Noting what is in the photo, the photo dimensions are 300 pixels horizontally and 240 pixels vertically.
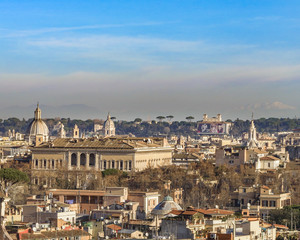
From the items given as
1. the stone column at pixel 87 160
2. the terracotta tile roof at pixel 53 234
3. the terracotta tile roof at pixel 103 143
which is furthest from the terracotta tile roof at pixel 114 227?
the terracotta tile roof at pixel 103 143

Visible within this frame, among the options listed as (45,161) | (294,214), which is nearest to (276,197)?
(294,214)

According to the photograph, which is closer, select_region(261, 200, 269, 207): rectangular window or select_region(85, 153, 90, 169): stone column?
select_region(261, 200, 269, 207): rectangular window

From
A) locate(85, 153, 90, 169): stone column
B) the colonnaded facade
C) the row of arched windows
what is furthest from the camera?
the row of arched windows

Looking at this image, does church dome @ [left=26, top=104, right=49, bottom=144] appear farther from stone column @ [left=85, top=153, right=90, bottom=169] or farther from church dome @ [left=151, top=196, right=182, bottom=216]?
church dome @ [left=151, top=196, right=182, bottom=216]

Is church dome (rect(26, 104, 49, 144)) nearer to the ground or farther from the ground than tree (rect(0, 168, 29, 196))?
farther from the ground

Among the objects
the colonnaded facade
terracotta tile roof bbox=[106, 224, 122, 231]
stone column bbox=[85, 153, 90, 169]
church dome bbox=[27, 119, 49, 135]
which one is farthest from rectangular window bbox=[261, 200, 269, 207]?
church dome bbox=[27, 119, 49, 135]

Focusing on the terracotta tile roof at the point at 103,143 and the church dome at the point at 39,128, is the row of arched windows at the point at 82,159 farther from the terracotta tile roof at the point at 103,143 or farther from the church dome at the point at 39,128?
the church dome at the point at 39,128

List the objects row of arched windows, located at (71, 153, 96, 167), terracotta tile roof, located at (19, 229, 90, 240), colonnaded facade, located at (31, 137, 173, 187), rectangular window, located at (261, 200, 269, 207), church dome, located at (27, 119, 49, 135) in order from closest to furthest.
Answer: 1. terracotta tile roof, located at (19, 229, 90, 240)
2. rectangular window, located at (261, 200, 269, 207)
3. colonnaded facade, located at (31, 137, 173, 187)
4. row of arched windows, located at (71, 153, 96, 167)
5. church dome, located at (27, 119, 49, 135)

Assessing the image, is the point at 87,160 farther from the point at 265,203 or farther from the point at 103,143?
the point at 265,203

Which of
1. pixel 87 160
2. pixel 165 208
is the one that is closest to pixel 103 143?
pixel 87 160
